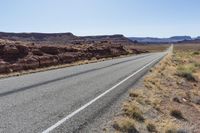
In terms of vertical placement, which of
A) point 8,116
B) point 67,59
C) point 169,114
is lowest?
point 67,59

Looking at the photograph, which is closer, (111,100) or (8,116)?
(8,116)

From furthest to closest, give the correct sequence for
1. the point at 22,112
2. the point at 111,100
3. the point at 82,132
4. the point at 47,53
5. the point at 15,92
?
the point at 47,53, the point at 15,92, the point at 111,100, the point at 22,112, the point at 82,132

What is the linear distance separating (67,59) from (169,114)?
99.1ft

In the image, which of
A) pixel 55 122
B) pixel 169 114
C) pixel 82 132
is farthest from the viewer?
pixel 169 114

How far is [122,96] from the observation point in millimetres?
13867

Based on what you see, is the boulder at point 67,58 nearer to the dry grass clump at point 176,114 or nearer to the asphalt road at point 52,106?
the asphalt road at point 52,106

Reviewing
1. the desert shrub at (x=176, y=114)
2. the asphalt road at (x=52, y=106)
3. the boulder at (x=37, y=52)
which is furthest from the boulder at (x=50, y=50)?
the desert shrub at (x=176, y=114)

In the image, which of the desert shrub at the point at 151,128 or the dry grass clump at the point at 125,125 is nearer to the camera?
the dry grass clump at the point at 125,125

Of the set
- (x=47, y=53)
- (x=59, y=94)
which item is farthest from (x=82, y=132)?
(x=47, y=53)

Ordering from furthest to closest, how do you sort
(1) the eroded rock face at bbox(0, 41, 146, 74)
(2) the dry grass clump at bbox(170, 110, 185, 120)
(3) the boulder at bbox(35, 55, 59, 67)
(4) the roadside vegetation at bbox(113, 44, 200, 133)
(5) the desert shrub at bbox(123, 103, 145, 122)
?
(3) the boulder at bbox(35, 55, 59, 67) → (1) the eroded rock face at bbox(0, 41, 146, 74) → (2) the dry grass clump at bbox(170, 110, 185, 120) → (5) the desert shrub at bbox(123, 103, 145, 122) → (4) the roadside vegetation at bbox(113, 44, 200, 133)

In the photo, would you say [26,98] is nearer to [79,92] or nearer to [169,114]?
[79,92]

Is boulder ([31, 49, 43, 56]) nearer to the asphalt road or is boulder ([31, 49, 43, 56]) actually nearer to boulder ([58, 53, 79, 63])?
boulder ([58, 53, 79, 63])

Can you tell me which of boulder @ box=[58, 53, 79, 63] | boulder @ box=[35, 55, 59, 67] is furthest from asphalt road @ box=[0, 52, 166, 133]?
boulder @ box=[58, 53, 79, 63]

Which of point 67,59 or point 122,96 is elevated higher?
point 122,96
